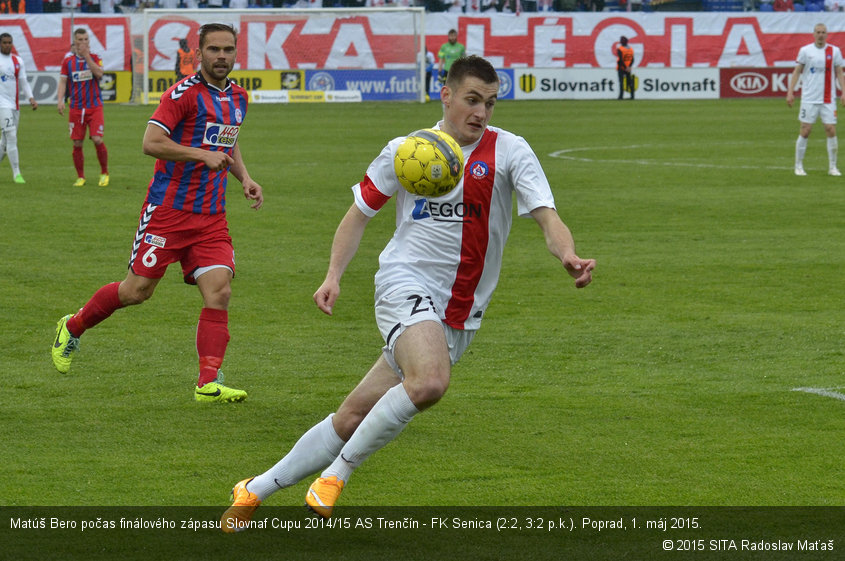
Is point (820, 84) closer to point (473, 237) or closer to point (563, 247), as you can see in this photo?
point (473, 237)

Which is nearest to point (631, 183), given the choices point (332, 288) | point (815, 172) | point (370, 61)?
point (815, 172)

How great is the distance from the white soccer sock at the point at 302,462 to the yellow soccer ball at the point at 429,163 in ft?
3.44

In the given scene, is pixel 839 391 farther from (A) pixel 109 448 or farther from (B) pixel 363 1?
(B) pixel 363 1

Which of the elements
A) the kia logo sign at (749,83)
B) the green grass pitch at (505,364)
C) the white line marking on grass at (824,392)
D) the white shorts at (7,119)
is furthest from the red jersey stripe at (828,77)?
the kia logo sign at (749,83)

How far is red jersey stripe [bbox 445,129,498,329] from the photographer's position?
525 cm

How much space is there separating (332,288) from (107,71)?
3669 centimetres

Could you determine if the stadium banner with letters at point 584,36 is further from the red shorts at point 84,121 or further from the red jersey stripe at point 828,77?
the red shorts at point 84,121

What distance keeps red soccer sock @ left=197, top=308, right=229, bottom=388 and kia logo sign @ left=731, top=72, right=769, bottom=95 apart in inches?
1450

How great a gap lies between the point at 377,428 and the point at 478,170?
3.88 ft

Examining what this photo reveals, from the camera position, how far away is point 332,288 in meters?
5.04
